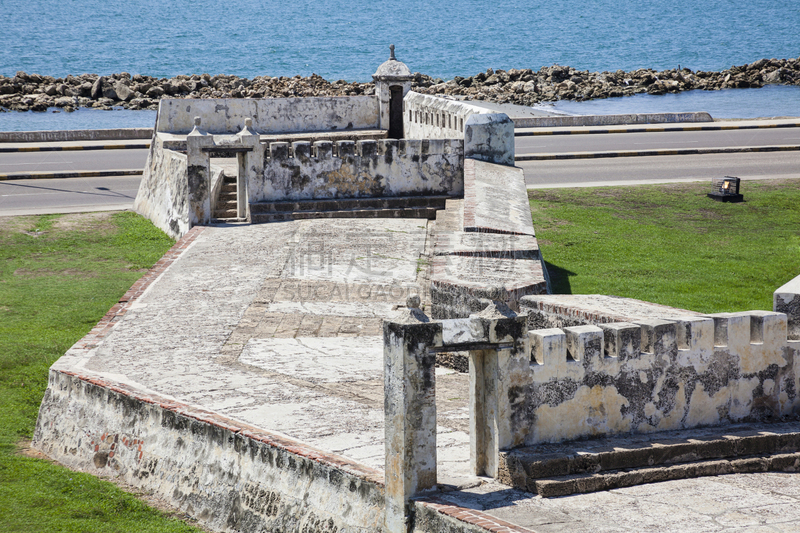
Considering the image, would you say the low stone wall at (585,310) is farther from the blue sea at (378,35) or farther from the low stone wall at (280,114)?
the blue sea at (378,35)

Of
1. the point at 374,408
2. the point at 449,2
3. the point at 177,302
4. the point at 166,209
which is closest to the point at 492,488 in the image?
the point at 374,408

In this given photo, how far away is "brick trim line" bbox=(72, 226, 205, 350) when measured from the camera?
42.8 feet

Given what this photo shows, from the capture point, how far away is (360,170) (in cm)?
2134

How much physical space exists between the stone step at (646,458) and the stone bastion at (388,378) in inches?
0.9

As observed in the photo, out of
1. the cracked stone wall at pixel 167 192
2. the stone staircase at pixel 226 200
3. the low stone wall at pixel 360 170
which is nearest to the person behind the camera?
the cracked stone wall at pixel 167 192

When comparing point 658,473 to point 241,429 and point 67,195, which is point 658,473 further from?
point 67,195

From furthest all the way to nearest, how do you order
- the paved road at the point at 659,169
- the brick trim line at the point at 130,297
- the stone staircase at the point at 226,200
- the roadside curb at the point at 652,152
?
the roadside curb at the point at 652,152
the paved road at the point at 659,169
the stone staircase at the point at 226,200
the brick trim line at the point at 130,297

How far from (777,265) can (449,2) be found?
16541 centimetres

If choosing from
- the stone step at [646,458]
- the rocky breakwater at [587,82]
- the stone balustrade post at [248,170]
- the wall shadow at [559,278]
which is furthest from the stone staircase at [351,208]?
the rocky breakwater at [587,82]

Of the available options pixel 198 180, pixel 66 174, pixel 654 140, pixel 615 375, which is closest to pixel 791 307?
pixel 615 375

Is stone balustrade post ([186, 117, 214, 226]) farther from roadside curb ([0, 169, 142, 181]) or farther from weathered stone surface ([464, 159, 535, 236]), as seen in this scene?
roadside curb ([0, 169, 142, 181])

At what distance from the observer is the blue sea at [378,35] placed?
338 ft

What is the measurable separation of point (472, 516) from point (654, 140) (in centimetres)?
2790

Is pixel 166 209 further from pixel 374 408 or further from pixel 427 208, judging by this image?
pixel 374 408
